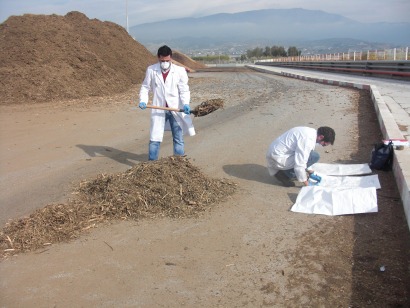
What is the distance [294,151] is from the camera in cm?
521

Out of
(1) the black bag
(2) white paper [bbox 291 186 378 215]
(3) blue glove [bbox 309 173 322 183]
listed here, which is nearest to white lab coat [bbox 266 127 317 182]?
(3) blue glove [bbox 309 173 322 183]

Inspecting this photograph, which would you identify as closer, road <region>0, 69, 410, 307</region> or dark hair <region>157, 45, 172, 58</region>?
road <region>0, 69, 410, 307</region>

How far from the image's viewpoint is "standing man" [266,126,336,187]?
16.3ft

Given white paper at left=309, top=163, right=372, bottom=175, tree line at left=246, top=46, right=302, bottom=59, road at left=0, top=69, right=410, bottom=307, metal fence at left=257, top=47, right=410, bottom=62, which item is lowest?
road at left=0, top=69, right=410, bottom=307

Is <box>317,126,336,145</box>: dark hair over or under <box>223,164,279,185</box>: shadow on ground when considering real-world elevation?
over

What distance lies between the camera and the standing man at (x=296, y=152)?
16.3ft

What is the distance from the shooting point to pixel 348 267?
131 inches

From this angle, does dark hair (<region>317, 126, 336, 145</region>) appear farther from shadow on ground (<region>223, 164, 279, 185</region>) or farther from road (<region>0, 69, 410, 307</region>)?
shadow on ground (<region>223, 164, 279, 185</region>)

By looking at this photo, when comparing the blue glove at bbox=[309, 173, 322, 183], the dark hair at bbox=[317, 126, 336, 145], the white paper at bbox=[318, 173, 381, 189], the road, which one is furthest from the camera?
the blue glove at bbox=[309, 173, 322, 183]

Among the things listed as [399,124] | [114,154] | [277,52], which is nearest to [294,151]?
[114,154]

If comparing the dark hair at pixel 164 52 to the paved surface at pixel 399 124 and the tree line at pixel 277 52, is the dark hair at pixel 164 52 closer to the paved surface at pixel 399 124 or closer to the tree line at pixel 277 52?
the paved surface at pixel 399 124

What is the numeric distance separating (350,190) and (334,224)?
0.60 m

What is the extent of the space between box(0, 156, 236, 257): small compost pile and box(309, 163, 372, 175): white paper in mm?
1332

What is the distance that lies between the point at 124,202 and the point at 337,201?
2.32m
